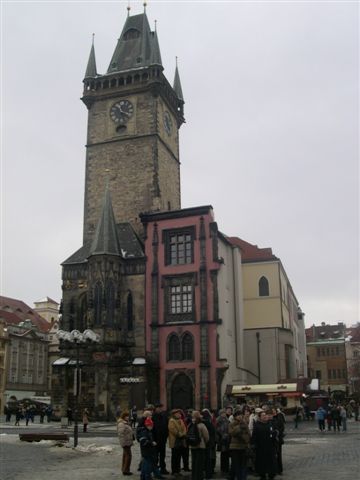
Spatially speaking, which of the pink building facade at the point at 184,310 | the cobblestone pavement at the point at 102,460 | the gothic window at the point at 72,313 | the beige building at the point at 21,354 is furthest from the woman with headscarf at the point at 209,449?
the beige building at the point at 21,354

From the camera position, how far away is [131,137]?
56.0 m

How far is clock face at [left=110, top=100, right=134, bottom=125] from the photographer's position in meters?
56.9

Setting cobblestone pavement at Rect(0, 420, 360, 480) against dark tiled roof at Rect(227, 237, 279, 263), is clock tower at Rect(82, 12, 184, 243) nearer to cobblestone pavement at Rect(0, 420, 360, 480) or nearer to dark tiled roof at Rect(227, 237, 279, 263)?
dark tiled roof at Rect(227, 237, 279, 263)

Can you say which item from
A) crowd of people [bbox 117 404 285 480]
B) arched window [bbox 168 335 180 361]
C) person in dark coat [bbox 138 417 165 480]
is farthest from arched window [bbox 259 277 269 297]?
person in dark coat [bbox 138 417 165 480]

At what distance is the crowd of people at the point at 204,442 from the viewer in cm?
1345

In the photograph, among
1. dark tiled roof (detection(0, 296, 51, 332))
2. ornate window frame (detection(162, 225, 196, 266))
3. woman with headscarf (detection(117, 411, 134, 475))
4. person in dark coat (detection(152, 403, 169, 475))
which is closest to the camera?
woman with headscarf (detection(117, 411, 134, 475))

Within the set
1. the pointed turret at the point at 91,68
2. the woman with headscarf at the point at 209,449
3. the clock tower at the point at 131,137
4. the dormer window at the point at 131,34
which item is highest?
the dormer window at the point at 131,34

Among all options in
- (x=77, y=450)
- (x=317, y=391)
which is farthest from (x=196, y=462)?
(x=317, y=391)

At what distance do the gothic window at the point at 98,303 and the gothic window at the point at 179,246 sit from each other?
583 centimetres

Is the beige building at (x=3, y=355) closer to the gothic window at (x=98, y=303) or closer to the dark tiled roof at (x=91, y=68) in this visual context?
the gothic window at (x=98, y=303)

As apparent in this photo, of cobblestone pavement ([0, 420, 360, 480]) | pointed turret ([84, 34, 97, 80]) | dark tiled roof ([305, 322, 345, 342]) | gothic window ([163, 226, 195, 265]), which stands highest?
pointed turret ([84, 34, 97, 80])

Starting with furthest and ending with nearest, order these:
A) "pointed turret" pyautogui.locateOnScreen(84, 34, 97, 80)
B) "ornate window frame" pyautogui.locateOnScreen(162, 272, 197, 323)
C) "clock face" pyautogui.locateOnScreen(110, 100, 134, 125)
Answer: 1. "pointed turret" pyautogui.locateOnScreen(84, 34, 97, 80)
2. "clock face" pyautogui.locateOnScreen(110, 100, 134, 125)
3. "ornate window frame" pyautogui.locateOnScreen(162, 272, 197, 323)

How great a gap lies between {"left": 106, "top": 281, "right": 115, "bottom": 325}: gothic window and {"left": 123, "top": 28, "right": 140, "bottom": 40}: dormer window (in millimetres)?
29488

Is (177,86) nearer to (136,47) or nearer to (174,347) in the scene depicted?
(136,47)
